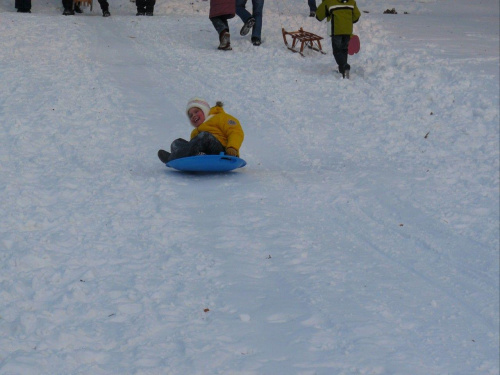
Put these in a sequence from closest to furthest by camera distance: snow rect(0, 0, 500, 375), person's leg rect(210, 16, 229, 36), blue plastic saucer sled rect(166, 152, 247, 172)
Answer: snow rect(0, 0, 500, 375), blue plastic saucer sled rect(166, 152, 247, 172), person's leg rect(210, 16, 229, 36)

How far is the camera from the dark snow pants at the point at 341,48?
9734 mm

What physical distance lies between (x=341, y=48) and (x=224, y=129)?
4454 mm

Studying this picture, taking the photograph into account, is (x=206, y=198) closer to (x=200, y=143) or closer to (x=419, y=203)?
(x=200, y=143)

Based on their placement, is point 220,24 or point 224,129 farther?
point 220,24

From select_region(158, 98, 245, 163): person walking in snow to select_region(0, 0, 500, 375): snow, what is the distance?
0.23 m

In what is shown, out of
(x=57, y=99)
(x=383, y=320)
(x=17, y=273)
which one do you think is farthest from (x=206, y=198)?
(x=57, y=99)

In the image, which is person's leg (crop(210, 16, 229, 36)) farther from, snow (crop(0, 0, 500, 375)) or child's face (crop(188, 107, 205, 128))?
child's face (crop(188, 107, 205, 128))

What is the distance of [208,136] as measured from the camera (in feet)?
19.0

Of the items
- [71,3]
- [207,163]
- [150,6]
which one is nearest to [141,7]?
[150,6]

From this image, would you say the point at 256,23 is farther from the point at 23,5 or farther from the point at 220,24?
the point at 23,5

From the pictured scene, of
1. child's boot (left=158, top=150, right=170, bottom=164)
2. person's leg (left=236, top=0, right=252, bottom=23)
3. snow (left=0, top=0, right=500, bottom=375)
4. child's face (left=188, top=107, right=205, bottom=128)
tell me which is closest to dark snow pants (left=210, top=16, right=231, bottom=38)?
person's leg (left=236, top=0, right=252, bottom=23)

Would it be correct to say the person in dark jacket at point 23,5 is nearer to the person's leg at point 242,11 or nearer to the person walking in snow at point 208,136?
the person's leg at point 242,11

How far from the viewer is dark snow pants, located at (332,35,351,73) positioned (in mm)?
9734

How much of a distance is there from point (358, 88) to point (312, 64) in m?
1.88
